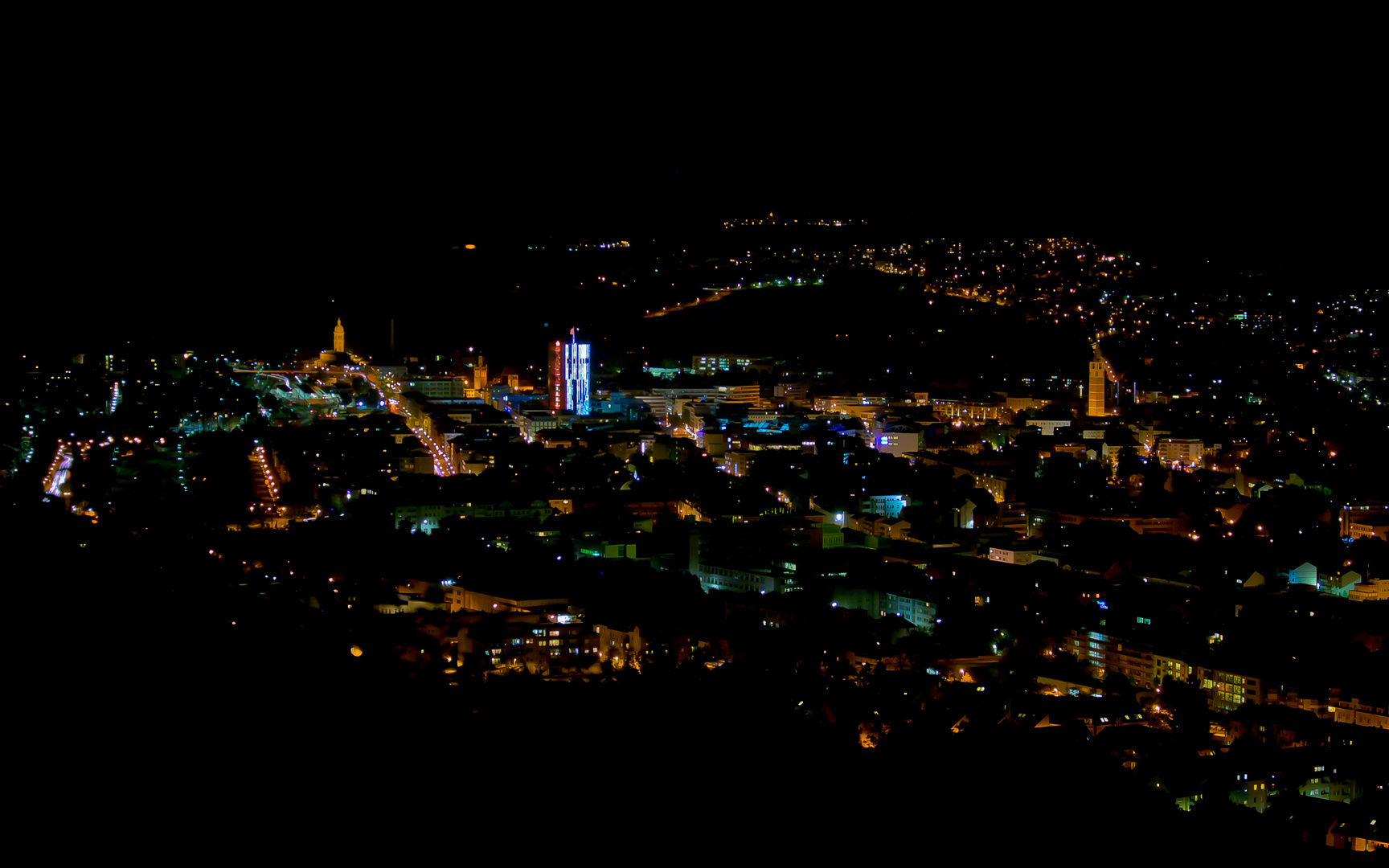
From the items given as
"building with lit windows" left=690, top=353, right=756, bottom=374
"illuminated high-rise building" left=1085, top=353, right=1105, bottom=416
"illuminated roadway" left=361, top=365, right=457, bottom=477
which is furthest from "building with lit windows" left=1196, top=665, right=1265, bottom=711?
"building with lit windows" left=690, top=353, right=756, bottom=374

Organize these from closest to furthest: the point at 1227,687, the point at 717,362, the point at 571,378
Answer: the point at 1227,687
the point at 571,378
the point at 717,362

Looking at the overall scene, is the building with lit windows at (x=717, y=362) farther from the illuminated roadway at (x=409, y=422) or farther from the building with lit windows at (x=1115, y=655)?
the building with lit windows at (x=1115, y=655)

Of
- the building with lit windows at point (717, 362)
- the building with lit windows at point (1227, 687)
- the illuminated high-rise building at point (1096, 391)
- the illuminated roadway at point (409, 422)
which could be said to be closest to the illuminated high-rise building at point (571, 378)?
the illuminated roadway at point (409, 422)

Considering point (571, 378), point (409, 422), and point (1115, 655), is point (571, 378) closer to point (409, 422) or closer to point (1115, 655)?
point (409, 422)

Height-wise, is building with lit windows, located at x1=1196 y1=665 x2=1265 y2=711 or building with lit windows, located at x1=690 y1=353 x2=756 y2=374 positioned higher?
building with lit windows, located at x1=690 y1=353 x2=756 y2=374

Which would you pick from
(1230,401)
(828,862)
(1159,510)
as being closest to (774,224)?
(1230,401)

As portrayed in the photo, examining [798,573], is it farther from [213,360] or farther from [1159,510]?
[213,360]

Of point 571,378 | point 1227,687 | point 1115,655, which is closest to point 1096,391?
point 571,378

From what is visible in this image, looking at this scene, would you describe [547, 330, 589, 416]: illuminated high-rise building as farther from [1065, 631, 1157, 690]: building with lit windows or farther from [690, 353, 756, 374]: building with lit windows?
[1065, 631, 1157, 690]: building with lit windows
